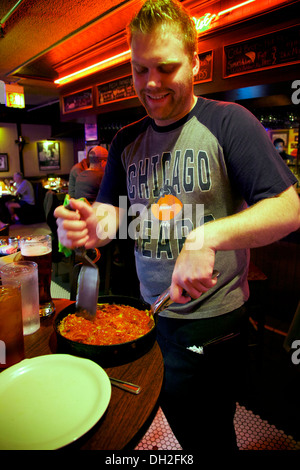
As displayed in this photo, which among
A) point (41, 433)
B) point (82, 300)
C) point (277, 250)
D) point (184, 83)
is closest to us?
point (41, 433)

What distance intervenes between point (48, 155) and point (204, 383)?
45.6 feet

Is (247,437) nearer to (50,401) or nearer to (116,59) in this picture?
(50,401)

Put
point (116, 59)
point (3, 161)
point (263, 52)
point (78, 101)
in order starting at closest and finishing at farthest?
point (263, 52) → point (116, 59) → point (78, 101) → point (3, 161)

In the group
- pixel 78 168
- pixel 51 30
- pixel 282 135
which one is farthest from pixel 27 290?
pixel 282 135

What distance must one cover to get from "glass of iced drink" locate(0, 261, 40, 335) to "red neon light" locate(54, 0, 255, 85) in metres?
3.41

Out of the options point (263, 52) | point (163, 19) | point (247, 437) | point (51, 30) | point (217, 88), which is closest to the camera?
point (163, 19)

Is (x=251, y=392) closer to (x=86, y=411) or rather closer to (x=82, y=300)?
(x=82, y=300)

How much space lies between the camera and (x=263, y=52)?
324cm

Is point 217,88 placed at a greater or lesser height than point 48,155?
lesser

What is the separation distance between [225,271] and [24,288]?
77 cm

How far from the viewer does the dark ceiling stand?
344cm

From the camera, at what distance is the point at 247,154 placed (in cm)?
105

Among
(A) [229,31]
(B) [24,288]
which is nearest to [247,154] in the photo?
(B) [24,288]

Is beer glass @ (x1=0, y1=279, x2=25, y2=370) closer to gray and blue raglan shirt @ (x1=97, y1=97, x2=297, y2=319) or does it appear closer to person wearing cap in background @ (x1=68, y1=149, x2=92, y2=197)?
gray and blue raglan shirt @ (x1=97, y1=97, x2=297, y2=319)
